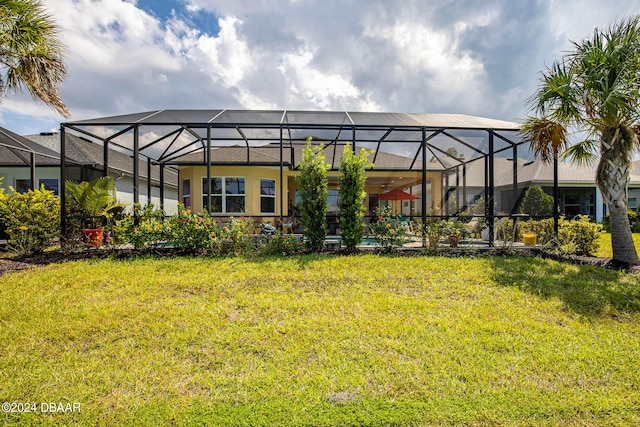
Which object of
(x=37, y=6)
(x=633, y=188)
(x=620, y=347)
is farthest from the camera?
(x=633, y=188)

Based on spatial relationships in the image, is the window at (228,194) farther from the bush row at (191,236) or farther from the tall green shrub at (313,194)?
the tall green shrub at (313,194)

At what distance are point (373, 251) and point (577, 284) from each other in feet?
12.5

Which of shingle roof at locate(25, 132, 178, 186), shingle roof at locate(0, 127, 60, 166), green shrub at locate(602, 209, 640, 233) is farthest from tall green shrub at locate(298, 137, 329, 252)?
green shrub at locate(602, 209, 640, 233)

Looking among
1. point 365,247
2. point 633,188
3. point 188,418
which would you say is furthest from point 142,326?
point 633,188

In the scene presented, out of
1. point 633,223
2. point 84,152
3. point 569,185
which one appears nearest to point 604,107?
point 569,185

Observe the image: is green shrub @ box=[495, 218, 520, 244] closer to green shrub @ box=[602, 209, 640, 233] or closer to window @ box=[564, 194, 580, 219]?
green shrub @ box=[602, 209, 640, 233]

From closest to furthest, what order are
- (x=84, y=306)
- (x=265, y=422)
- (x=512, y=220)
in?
(x=265, y=422), (x=84, y=306), (x=512, y=220)

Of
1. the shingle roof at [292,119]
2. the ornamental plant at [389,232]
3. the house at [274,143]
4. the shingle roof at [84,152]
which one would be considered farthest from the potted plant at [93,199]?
the ornamental plant at [389,232]

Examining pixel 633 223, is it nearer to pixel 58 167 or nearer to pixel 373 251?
pixel 373 251

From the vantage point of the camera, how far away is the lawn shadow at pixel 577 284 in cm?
413

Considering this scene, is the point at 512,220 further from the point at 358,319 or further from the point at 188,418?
the point at 188,418

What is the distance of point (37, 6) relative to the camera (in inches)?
238

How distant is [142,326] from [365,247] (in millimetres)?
5244

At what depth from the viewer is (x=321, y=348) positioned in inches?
117
